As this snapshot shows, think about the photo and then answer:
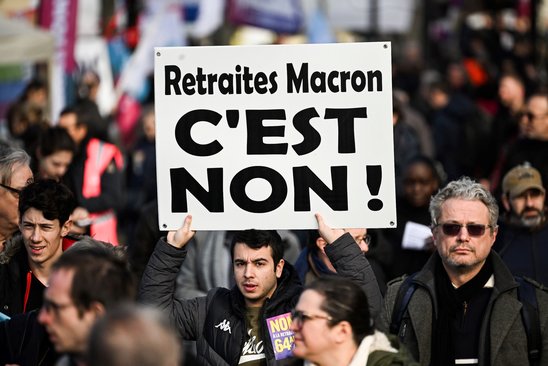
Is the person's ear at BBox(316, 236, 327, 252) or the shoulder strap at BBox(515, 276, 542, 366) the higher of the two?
the person's ear at BBox(316, 236, 327, 252)

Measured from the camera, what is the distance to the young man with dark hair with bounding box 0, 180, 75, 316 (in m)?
6.77

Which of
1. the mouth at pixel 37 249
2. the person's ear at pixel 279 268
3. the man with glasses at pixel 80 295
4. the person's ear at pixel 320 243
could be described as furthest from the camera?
the person's ear at pixel 320 243

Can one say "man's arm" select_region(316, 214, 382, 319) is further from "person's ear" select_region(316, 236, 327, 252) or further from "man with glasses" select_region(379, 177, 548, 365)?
"person's ear" select_region(316, 236, 327, 252)

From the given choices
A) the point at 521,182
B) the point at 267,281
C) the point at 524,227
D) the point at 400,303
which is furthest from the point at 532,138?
the point at 267,281

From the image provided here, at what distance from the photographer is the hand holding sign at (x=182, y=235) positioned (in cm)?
668

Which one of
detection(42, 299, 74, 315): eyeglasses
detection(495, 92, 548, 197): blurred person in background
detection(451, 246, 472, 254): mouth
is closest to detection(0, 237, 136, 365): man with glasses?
detection(42, 299, 74, 315): eyeglasses

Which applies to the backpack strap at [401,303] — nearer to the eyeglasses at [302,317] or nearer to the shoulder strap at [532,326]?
the shoulder strap at [532,326]

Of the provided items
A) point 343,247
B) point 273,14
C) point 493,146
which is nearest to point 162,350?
point 343,247

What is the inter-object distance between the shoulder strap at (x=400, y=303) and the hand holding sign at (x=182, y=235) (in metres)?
1.10

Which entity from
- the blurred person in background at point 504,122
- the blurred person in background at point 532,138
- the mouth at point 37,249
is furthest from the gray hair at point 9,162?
the blurred person in background at point 504,122

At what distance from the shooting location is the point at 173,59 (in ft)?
22.4

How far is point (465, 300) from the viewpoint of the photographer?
663 centimetres

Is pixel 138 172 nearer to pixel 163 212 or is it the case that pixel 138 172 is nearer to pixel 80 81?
pixel 80 81

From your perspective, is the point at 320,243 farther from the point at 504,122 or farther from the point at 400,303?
the point at 504,122
